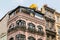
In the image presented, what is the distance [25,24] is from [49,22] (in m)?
6.94

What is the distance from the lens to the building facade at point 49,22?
1592 inches

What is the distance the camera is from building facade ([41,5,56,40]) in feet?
133

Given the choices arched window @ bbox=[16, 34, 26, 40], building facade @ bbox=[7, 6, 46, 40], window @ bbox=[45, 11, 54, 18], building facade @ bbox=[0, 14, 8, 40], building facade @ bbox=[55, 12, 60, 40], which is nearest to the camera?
arched window @ bbox=[16, 34, 26, 40]

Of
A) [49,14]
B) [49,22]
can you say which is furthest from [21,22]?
[49,14]

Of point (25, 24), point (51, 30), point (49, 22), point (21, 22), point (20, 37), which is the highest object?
point (49, 22)

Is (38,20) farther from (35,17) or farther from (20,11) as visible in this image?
(20,11)

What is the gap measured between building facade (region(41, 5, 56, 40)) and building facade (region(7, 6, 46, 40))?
4.28ft

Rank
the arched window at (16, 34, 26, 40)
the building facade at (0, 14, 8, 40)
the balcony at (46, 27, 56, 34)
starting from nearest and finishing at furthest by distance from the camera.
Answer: the arched window at (16, 34, 26, 40), the building facade at (0, 14, 8, 40), the balcony at (46, 27, 56, 34)

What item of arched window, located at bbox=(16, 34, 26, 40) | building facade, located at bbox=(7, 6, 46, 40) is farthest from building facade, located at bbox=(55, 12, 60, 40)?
arched window, located at bbox=(16, 34, 26, 40)

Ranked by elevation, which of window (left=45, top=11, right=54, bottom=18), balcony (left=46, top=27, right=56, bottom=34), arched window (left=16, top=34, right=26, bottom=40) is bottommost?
arched window (left=16, top=34, right=26, bottom=40)

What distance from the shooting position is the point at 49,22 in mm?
41688

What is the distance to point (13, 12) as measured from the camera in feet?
127

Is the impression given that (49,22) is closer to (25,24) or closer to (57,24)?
(57,24)

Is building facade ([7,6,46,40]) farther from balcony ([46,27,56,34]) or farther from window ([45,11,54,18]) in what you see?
window ([45,11,54,18])
